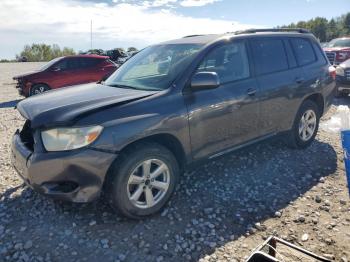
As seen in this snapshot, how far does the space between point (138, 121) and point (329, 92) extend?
3.83 m

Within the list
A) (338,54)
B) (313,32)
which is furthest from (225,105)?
(313,32)

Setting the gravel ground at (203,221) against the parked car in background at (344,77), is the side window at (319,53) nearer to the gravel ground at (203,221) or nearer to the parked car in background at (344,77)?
the gravel ground at (203,221)

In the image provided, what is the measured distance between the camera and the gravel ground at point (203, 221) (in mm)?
3129

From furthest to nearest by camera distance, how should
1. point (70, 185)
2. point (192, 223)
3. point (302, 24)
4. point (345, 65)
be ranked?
point (302, 24)
point (345, 65)
point (192, 223)
point (70, 185)

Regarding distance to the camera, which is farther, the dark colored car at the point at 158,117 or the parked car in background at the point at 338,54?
the parked car in background at the point at 338,54

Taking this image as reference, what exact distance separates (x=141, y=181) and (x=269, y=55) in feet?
8.46

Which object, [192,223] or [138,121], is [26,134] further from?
[192,223]

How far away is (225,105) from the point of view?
157 inches

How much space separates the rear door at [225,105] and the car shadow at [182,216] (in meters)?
0.54

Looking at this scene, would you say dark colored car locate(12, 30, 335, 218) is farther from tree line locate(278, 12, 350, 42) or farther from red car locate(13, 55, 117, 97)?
tree line locate(278, 12, 350, 42)

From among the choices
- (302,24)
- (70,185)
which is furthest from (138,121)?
(302,24)

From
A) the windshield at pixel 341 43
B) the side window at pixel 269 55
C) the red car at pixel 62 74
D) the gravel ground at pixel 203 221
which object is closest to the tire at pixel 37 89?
the red car at pixel 62 74

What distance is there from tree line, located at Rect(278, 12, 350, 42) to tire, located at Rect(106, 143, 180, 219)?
2437 inches

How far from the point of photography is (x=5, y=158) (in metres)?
5.38
